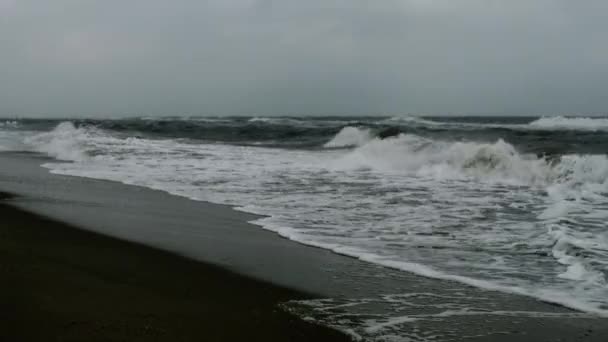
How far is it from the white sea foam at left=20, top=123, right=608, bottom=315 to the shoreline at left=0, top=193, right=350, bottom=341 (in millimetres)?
1619

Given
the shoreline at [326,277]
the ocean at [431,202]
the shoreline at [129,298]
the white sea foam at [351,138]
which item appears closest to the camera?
the shoreline at [129,298]

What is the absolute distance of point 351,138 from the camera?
27.2 m

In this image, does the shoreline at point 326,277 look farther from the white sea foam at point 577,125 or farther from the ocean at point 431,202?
the white sea foam at point 577,125

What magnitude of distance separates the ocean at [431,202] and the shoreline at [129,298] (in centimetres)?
62

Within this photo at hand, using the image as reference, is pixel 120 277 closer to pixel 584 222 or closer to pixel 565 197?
pixel 584 222

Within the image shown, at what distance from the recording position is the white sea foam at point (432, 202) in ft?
17.3

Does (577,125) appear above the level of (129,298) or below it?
above

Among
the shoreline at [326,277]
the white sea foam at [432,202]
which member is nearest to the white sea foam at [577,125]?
the white sea foam at [432,202]

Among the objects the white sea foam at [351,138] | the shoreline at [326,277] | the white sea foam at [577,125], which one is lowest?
the shoreline at [326,277]

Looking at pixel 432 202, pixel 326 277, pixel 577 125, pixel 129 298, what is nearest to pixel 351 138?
pixel 432 202

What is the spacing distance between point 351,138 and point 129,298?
77.4 feet

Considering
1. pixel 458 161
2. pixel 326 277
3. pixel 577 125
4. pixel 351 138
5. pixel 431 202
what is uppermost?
pixel 577 125

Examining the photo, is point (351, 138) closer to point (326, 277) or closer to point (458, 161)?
point (458, 161)

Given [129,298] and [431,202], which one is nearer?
[129,298]
